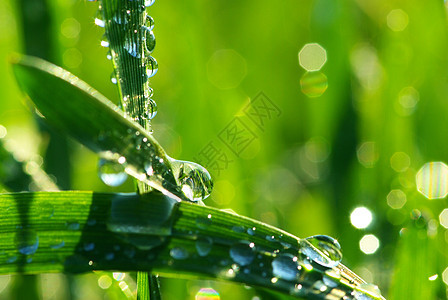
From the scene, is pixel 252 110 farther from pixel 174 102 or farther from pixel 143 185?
pixel 143 185

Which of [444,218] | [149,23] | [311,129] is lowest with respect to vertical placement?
[149,23]

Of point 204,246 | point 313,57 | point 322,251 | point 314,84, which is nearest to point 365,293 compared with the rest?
point 322,251

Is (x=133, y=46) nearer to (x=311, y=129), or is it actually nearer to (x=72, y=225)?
(x=72, y=225)

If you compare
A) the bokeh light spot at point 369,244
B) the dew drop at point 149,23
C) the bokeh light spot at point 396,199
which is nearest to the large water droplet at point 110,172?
the dew drop at point 149,23

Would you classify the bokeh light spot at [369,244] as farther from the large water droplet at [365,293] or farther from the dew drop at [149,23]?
the dew drop at [149,23]

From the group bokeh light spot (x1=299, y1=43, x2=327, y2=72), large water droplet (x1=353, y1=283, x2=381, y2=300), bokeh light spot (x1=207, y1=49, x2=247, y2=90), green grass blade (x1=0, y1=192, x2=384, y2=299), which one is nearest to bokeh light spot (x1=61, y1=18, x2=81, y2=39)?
bokeh light spot (x1=207, y1=49, x2=247, y2=90)

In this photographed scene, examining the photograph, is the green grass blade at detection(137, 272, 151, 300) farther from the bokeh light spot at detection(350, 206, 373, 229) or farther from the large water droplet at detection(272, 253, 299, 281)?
the bokeh light spot at detection(350, 206, 373, 229)
